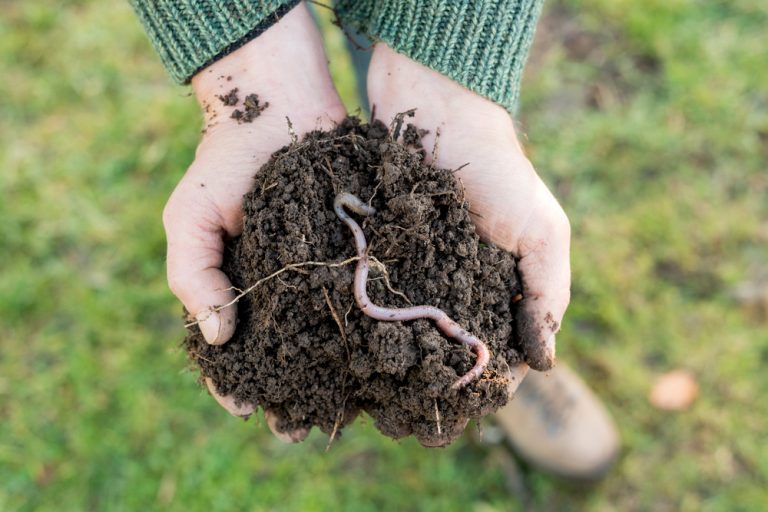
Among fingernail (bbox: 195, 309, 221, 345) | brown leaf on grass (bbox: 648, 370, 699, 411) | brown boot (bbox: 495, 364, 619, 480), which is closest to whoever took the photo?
fingernail (bbox: 195, 309, 221, 345)

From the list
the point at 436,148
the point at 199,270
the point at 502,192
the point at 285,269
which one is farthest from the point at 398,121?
the point at 199,270

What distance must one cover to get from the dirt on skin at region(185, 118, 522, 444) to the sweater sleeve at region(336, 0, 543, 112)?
411mm

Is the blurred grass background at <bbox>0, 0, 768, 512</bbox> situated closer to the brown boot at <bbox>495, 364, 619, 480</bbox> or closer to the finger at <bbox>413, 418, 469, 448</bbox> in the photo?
the brown boot at <bbox>495, 364, 619, 480</bbox>

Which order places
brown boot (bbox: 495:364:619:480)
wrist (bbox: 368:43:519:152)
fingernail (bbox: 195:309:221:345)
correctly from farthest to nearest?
brown boot (bbox: 495:364:619:480), wrist (bbox: 368:43:519:152), fingernail (bbox: 195:309:221:345)

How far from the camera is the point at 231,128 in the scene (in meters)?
2.80

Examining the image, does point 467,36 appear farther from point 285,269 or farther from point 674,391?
point 674,391

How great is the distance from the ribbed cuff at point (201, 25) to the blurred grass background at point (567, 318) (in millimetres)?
1745

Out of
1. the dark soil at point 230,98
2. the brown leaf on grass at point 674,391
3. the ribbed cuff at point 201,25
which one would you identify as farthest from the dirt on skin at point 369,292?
the brown leaf on grass at point 674,391

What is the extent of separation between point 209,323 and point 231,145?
762mm

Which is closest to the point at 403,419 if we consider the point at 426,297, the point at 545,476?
the point at 426,297

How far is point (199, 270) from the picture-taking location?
2646mm

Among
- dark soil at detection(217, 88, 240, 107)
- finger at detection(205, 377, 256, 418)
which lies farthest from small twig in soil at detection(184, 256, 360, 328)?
dark soil at detection(217, 88, 240, 107)

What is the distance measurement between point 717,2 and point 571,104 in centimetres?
163

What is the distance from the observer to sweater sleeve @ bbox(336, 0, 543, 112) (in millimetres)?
2682
